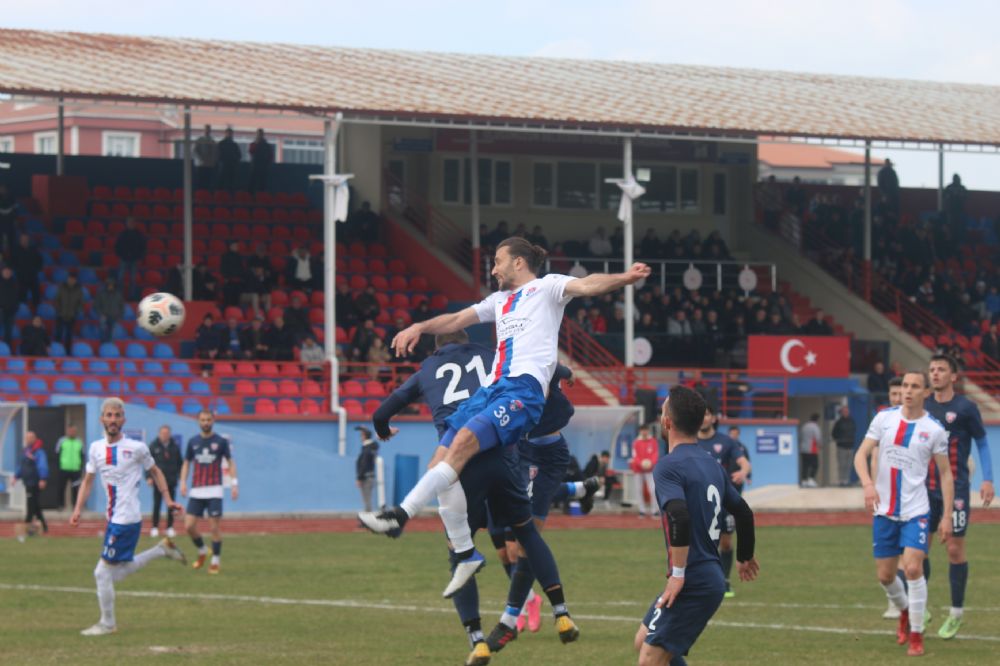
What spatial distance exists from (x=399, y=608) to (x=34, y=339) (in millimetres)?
18188

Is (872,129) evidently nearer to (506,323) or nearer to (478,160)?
(478,160)

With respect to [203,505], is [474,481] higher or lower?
higher

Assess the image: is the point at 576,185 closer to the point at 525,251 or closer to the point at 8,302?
the point at 8,302

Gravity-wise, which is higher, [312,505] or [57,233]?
[57,233]

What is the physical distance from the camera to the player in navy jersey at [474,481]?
1140 centimetres

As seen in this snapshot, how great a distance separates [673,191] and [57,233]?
17.3 m

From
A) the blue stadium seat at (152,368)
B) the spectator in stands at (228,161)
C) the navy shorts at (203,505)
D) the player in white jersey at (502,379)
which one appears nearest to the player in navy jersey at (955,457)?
the player in white jersey at (502,379)

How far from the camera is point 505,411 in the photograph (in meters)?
11.0

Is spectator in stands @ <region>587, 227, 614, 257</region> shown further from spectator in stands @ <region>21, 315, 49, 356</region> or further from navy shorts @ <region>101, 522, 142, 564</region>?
navy shorts @ <region>101, 522, 142, 564</region>

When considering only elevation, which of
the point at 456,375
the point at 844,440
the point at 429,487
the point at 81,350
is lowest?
the point at 844,440

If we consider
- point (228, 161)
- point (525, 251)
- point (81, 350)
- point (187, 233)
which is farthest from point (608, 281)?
point (228, 161)

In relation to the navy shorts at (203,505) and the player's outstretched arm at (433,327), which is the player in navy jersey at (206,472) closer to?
the navy shorts at (203,505)

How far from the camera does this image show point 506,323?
11391mm

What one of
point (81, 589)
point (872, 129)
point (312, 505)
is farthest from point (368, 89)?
point (81, 589)
